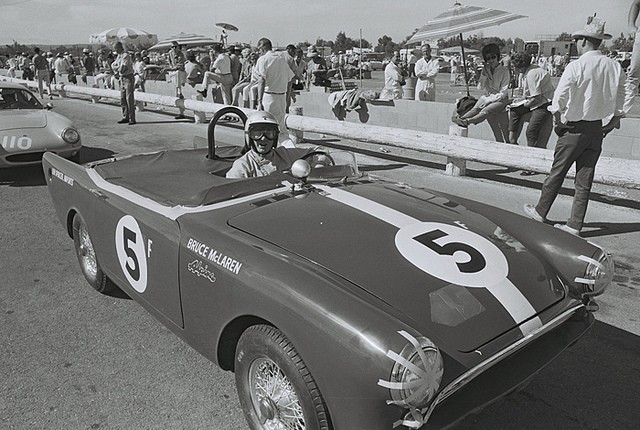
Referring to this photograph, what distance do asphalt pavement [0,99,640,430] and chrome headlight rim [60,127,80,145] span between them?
8.19 ft

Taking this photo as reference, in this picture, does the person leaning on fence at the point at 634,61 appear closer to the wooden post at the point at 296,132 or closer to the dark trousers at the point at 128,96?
the wooden post at the point at 296,132

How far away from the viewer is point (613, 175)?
5863mm

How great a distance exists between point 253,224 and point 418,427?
1.36 metres

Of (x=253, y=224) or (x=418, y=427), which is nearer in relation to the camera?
(x=418, y=427)

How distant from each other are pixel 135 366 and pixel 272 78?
7.36m

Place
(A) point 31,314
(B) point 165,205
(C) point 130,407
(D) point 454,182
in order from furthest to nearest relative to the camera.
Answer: (D) point 454,182 < (A) point 31,314 < (B) point 165,205 < (C) point 130,407

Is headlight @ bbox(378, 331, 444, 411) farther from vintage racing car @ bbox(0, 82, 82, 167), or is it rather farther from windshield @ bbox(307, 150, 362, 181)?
vintage racing car @ bbox(0, 82, 82, 167)

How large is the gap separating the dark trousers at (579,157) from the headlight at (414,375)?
3835 millimetres

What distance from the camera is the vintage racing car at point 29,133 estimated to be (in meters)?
7.36

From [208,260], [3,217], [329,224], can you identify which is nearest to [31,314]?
[208,260]

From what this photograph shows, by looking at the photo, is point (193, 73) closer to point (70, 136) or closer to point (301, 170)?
point (70, 136)

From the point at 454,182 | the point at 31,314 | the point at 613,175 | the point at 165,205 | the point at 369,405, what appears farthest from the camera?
the point at 454,182

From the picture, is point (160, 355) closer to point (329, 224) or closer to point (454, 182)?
point (329, 224)

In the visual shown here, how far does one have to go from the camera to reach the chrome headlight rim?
306 inches
